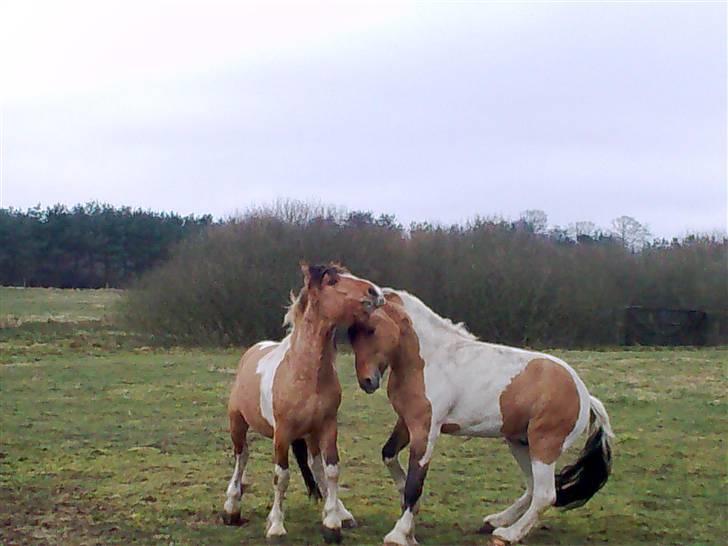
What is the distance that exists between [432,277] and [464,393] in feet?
82.1

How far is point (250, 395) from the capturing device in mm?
6922

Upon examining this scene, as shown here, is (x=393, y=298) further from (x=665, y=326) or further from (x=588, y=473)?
(x=665, y=326)

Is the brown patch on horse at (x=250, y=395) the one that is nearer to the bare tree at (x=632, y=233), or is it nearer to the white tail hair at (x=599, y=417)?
the white tail hair at (x=599, y=417)

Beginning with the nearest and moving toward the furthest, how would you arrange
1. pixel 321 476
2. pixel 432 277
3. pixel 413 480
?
pixel 413 480, pixel 321 476, pixel 432 277

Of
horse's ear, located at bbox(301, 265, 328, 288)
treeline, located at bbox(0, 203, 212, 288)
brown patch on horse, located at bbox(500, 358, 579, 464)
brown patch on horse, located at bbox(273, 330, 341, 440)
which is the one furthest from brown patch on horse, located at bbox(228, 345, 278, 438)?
treeline, located at bbox(0, 203, 212, 288)

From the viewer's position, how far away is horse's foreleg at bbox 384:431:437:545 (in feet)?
20.0

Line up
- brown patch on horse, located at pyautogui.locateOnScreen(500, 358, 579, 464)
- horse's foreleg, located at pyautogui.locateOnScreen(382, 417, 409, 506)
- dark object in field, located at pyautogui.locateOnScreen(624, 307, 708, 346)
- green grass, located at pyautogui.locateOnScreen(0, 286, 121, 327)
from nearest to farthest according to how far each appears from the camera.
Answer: brown patch on horse, located at pyautogui.locateOnScreen(500, 358, 579, 464)
horse's foreleg, located at pyautogui.locateOnScreen(382, 417, 409, 506)
green grass, located at pyautogui.locateOnScreen(0, 286, 121, 327)
dark object in field, located at pyautogui.locateOnScreen(624, 307, 708, 346)

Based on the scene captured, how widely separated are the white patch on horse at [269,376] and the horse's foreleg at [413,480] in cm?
112

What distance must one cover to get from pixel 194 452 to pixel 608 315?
960 inches

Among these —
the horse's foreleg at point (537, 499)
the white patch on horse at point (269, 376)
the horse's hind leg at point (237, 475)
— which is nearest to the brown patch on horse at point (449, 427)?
the horse's foreleg at point (537, 499)

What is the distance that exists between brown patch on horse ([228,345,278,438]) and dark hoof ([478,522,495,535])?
171 centimetres

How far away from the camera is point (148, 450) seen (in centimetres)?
1048

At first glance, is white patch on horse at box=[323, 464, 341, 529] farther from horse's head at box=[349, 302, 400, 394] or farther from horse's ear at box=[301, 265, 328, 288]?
horse's ear at box=[301, 265, 328, 288]

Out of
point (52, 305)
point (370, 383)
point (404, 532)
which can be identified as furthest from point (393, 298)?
point (52, 305)
